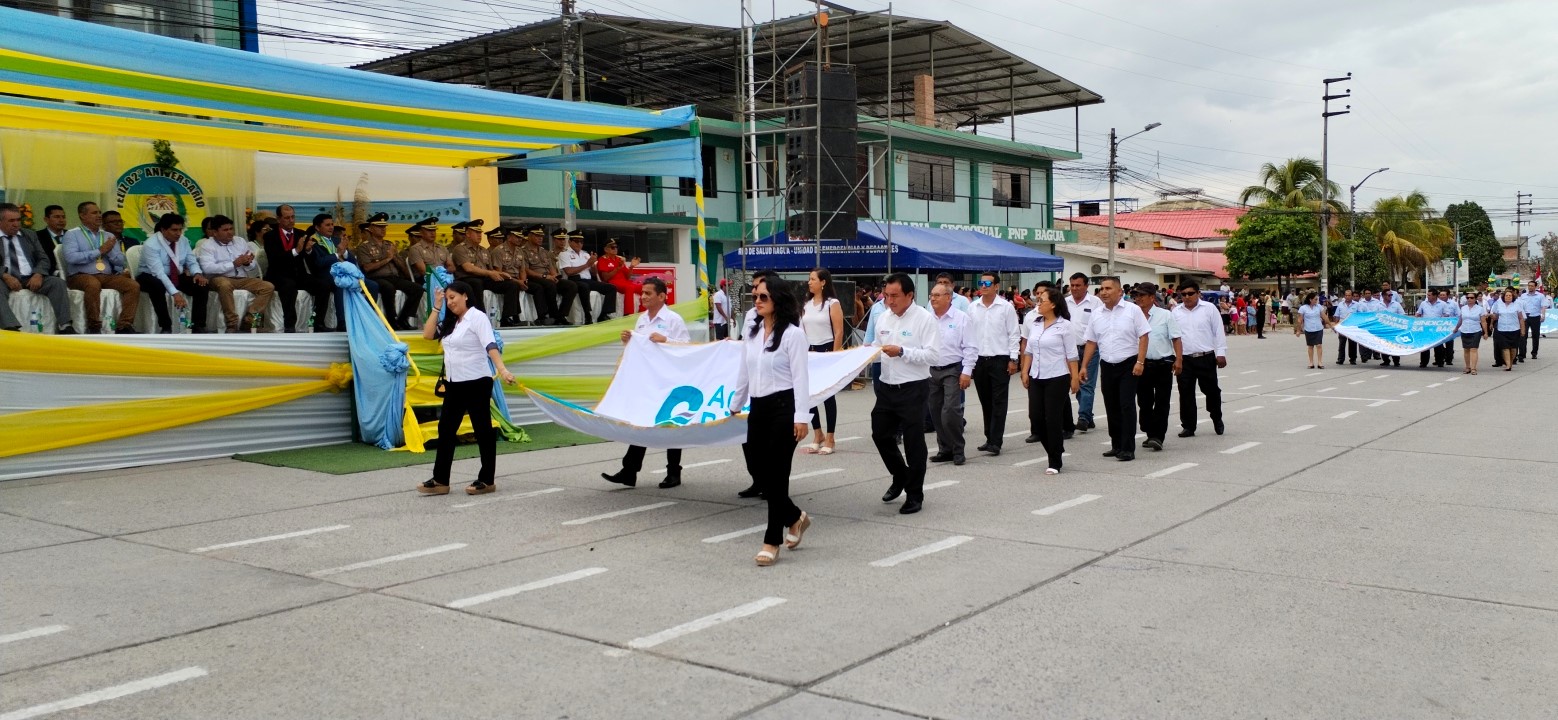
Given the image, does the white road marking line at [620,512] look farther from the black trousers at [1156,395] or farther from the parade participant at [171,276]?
the parade participant at [171,276]

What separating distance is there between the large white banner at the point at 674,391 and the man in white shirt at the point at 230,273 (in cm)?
489

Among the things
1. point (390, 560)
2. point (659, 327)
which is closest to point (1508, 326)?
point (659, 327)

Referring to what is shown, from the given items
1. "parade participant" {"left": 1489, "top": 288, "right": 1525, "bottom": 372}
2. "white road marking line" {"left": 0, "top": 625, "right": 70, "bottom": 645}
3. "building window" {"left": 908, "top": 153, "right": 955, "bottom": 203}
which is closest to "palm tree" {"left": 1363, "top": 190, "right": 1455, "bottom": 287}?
"building window" {"left": 908, "top": 153, "right": 955, "bottom": 203}

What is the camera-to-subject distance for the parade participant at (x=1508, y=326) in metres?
22.7

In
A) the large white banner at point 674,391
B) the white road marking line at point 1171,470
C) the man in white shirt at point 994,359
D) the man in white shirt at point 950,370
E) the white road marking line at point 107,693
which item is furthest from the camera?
the man in white shirt at point 994,359

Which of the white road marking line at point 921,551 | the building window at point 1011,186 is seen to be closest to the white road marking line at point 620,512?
the white road marking line at point 921,551

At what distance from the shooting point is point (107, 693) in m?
4.48

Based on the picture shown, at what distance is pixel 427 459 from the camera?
11.1 meters

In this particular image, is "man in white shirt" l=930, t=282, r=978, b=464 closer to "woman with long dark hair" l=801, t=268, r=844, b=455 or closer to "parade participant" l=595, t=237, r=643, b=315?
"woman with long dark hair" l=801, t=268, r=844, b=455

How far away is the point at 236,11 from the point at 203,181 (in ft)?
15.4

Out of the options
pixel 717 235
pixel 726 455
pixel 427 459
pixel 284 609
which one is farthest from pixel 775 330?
pixel 717 235

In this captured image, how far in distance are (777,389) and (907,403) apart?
169 centimetres

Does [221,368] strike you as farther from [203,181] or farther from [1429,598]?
[1429,598]

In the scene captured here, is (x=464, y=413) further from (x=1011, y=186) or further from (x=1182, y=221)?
(x=1182, y=221)
